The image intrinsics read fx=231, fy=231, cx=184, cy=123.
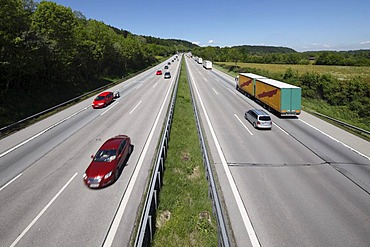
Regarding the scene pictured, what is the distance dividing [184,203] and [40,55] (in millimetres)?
27667

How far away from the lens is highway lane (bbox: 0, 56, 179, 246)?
28.3 ft

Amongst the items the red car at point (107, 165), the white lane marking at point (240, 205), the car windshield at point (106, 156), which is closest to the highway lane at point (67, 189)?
the red car at point (107, 165)

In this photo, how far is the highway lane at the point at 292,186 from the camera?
8.82 metres

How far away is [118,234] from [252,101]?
3041 centimetres

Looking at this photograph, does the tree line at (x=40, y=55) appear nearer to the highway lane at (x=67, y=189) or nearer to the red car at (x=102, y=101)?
the red car at (x=102, y=101)

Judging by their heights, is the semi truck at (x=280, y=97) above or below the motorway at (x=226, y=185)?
above

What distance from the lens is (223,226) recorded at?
805 cm

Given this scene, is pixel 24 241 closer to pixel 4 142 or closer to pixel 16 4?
pixel 4 142

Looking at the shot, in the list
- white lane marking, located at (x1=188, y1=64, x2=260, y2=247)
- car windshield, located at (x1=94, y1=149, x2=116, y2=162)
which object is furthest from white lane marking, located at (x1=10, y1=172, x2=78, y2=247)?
white lane marking, located at (x1=188, y1=64, x2=260, y2=247)

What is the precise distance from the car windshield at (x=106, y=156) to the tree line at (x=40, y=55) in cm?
1550

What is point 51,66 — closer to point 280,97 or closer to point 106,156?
point 106,156

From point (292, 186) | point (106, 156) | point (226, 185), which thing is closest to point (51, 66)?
point (106, 156)

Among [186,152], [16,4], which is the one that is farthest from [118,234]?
[16,4]

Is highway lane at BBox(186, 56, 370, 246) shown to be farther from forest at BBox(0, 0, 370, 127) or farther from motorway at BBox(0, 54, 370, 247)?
forest at BBox(0, 0, 370, 127)
